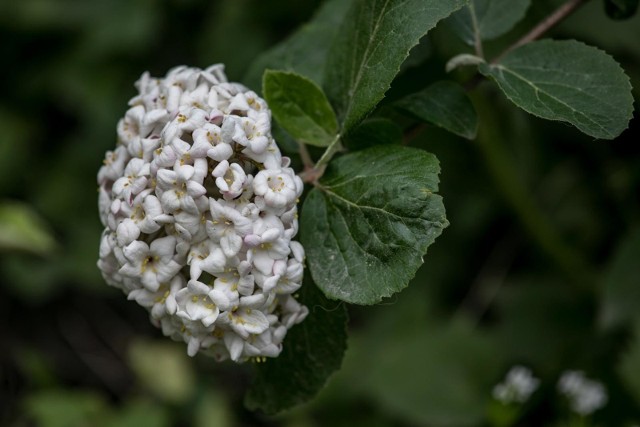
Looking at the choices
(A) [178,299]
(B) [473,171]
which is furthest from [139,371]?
(A) [178,299]

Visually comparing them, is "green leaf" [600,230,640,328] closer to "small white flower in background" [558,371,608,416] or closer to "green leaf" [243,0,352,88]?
"small white flower in background" [558,371,608,416]

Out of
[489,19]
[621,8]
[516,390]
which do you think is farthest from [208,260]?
[516,390]

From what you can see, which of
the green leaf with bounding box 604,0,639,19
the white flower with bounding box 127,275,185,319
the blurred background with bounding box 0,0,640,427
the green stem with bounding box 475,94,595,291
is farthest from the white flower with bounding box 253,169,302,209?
the green stem with bounding box 475,94,595,291

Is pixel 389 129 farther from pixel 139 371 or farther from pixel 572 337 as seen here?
pixel 139 371

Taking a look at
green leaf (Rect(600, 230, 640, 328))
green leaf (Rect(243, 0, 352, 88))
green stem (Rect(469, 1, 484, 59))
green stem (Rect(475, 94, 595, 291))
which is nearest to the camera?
green stem (Rect(469, 1, 484, 59))

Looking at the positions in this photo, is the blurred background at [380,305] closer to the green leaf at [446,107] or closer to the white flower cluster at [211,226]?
the green leaf at [446,107]

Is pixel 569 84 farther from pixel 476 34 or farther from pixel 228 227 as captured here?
pixel 228 227
